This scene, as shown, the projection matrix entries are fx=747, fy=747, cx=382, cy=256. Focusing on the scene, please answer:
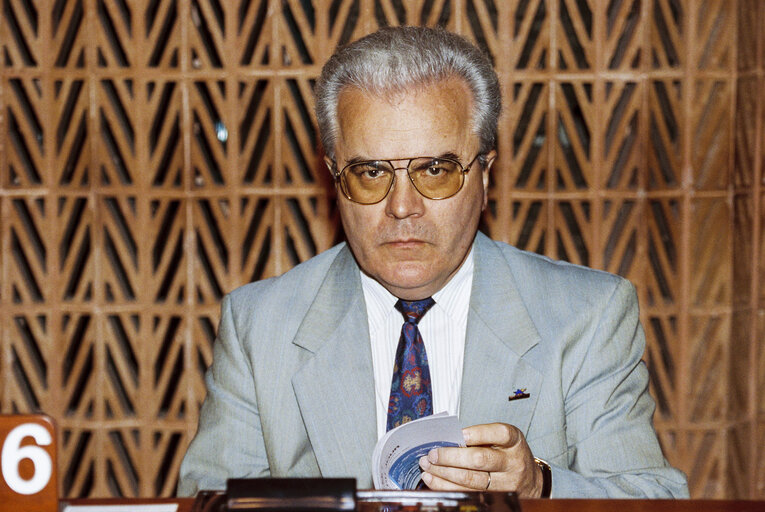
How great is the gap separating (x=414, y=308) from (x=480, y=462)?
0.61 m

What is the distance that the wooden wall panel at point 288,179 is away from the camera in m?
2.91

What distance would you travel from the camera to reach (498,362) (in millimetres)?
1804

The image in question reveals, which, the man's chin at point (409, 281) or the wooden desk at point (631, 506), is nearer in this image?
the wooden desk at point (631, 506)

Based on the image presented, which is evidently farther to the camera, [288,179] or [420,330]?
[288,179]

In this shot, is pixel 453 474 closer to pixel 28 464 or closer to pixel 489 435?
pixel 489 435

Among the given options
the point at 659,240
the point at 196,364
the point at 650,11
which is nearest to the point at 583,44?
the point at 650,11

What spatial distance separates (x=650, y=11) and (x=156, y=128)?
2.02 m

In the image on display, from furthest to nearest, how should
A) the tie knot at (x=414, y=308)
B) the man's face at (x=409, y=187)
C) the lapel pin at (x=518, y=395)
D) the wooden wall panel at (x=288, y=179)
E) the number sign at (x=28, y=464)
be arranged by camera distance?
the wooden wall panel at (x=288, y=179) < the tie knot at (x=414, y=308) < the lapel pin at (x=518, y=395) < the man's face at (x=409, y=187) < the number sign at (x=28, y=464)

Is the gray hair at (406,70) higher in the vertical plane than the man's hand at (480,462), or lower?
higher

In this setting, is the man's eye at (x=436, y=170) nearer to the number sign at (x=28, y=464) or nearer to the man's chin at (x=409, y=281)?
the man's chin at (x=409, y=281)

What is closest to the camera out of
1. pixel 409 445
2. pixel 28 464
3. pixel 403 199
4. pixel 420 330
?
pixel 28 464

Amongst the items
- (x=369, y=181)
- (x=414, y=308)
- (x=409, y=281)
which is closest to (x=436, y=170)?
(x=369, y=181)

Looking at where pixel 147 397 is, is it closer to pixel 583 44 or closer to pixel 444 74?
pixel 444 74

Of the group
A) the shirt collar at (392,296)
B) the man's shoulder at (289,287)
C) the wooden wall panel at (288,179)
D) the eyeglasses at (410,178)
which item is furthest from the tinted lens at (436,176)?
the wooden wall panel at (288,179)
